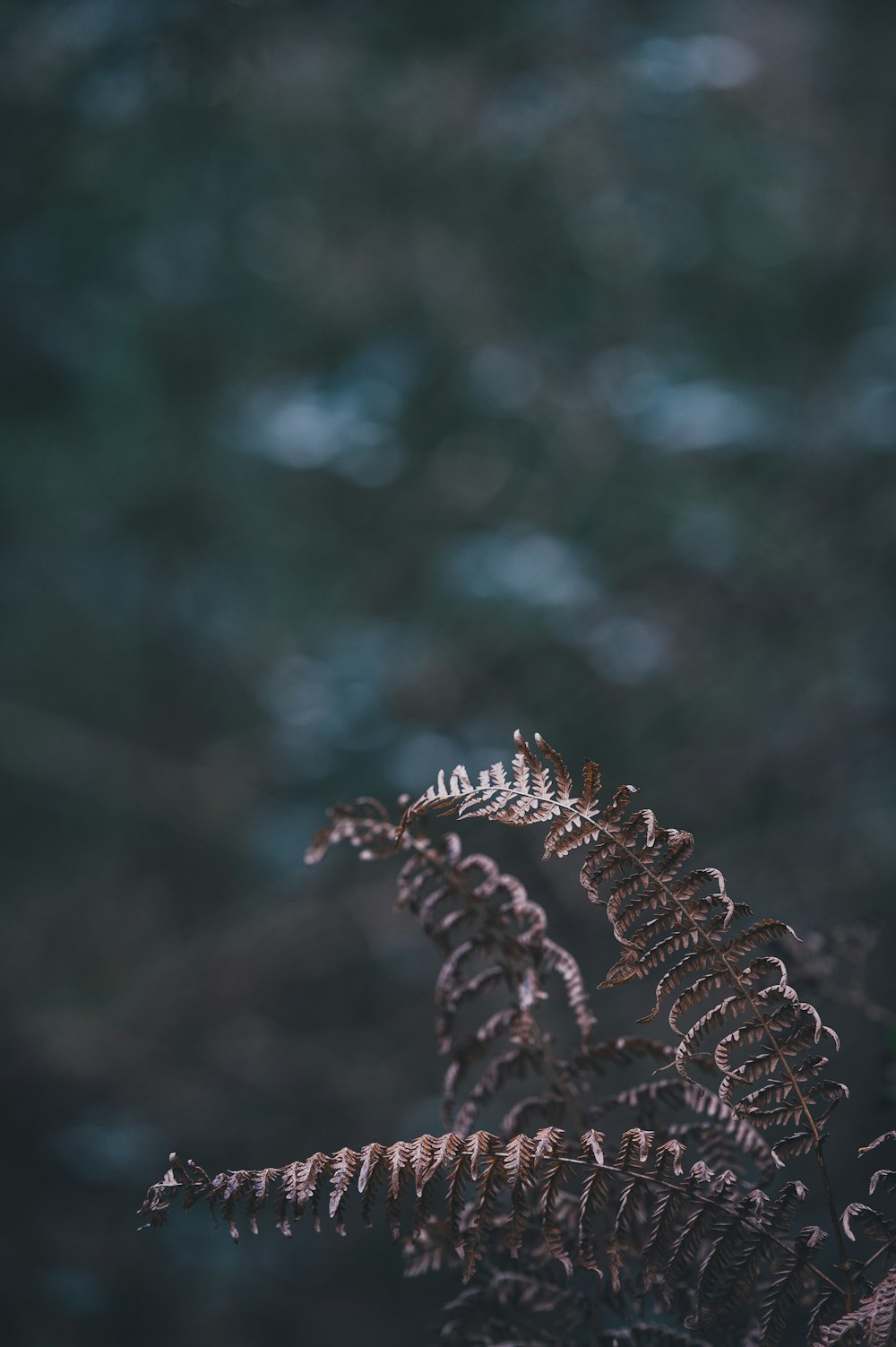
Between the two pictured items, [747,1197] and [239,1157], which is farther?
[239,1157]

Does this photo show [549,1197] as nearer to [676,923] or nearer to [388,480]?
[676,923]

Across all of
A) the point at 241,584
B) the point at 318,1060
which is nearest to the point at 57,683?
the point at 241,584

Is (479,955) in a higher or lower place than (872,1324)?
higher

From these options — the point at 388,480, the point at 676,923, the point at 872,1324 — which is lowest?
the point at 872,1324

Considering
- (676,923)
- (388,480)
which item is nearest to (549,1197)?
(676,923)

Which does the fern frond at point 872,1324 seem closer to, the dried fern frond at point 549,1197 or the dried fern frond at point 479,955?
the dried fern frond at point 549,1197

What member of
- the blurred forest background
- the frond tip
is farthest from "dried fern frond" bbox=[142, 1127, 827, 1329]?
the blurred forest background

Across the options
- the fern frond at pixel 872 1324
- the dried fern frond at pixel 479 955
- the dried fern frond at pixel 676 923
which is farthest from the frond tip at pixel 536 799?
the fern frond at pixel 872 1324

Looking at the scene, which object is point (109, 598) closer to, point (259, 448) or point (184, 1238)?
point (259, 448)
